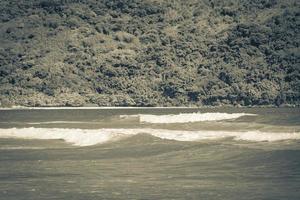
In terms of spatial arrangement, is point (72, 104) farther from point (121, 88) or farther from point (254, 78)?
point (254, 78)

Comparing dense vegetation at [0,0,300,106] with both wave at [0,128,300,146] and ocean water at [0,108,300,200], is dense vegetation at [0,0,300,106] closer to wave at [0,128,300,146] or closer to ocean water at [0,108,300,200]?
wave at [0,128,300,146]

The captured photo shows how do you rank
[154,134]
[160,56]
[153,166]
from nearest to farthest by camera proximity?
[153,166], [154,134], [160,56]

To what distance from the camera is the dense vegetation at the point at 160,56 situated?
336 ft

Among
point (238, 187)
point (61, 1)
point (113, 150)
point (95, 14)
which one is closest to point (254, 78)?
point (95, 14)

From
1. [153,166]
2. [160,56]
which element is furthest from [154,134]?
[160,56]

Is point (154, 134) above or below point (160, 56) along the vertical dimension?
below

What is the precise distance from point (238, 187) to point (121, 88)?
8731 centimetres

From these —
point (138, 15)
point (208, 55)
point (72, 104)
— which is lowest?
point (72, 104)

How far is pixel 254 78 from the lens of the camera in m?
102

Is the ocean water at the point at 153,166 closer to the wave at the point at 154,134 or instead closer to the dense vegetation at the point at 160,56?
the wave at the point at 154,134

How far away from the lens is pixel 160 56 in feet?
360

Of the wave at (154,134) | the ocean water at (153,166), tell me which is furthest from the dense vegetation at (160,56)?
the ocean water at (153,166)

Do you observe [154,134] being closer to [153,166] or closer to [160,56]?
[153,166]

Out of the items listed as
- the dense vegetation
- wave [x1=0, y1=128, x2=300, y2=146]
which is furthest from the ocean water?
the dense vegetation
